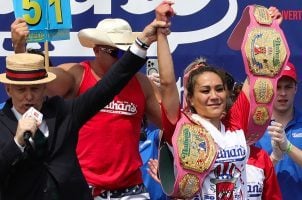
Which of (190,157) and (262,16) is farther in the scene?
(262,16)

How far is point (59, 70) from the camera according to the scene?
4180 millimetres

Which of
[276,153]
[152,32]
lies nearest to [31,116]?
[152,32]

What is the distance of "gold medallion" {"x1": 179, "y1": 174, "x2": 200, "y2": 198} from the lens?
366 centimetres

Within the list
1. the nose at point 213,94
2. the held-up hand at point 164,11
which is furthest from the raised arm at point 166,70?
the nose at point 213,94

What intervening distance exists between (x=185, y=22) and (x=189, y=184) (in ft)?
6.09

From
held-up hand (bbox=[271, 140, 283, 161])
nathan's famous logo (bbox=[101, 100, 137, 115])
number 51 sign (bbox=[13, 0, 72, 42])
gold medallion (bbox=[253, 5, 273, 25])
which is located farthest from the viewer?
held-up hand (bbox=[271, 140, 283, 161])

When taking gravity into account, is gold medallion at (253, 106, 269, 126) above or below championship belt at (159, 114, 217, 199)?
above

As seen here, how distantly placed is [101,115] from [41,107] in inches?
32.5

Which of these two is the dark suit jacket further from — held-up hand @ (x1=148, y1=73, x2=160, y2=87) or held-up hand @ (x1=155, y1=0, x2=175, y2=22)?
held-up hand @ (x1=148, y1=73, x2=160, y2=87)

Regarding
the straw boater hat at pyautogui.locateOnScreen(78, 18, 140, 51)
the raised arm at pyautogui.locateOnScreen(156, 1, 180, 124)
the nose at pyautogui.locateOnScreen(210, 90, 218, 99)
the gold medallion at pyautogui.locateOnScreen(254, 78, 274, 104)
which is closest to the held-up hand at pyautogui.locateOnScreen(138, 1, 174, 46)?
the raised arm at pyautogui.locateOnScreen(156, 1, 180, 124)

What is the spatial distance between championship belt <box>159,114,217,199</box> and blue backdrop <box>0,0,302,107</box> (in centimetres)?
163

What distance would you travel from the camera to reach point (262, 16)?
3.93 metres

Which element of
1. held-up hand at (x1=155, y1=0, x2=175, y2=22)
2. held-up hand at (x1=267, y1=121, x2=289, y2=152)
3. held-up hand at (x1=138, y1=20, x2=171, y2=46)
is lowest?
held-up hand at (x1=267, y1=121, x2=289, y2=152)

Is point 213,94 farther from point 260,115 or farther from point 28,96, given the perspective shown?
point 28,96
